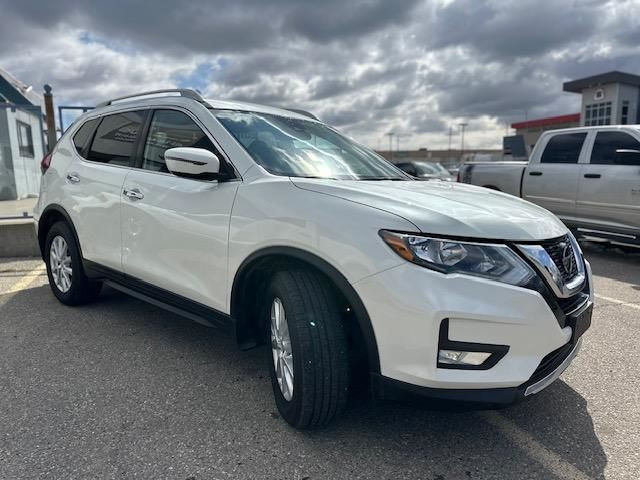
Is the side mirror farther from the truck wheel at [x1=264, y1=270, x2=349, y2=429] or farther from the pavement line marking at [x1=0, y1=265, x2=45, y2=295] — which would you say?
the pavement line marking at [x1=0, y1=265, x2=45, y2=295]

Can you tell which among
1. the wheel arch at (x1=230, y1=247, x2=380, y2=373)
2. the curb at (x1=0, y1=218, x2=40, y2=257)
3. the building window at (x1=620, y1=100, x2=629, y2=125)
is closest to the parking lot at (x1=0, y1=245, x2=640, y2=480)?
the wheel arch at (x1=230, y1=247, x2=380, y2=373)

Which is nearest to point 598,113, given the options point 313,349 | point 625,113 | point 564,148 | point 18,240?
point 625,113

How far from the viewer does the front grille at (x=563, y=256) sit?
2363 millimetres

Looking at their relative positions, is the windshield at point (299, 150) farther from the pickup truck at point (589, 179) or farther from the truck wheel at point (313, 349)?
the pickup truck at point (589, 179)

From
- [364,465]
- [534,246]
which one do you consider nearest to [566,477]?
[364,465]

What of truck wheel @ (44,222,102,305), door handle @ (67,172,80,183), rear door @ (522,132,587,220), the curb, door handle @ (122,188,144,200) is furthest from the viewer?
rear door @ (522,132,587,220)

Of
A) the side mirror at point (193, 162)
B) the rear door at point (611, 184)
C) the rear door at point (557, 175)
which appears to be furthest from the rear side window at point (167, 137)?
the rear door at point (557, 175)

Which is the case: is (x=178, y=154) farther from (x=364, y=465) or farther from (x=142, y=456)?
(x=364, y=465)

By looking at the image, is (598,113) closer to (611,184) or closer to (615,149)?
(615,149)

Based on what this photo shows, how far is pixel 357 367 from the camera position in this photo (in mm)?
2469

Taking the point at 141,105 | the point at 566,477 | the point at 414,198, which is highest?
the point at 141,105

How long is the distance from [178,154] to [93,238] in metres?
1.67

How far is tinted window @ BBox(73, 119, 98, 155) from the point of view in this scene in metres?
4.40

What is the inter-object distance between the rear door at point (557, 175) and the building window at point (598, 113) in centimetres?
3033
